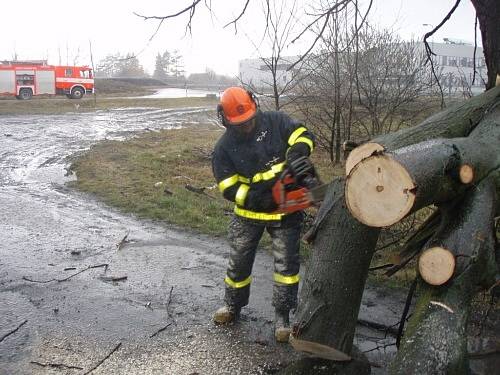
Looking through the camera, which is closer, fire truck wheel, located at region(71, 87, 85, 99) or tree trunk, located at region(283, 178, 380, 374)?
tree trunk, located at region(283, 178, 380, 374)

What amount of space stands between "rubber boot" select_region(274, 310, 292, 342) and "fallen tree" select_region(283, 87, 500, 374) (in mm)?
634

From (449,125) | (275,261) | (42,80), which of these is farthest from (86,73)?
(449,125)

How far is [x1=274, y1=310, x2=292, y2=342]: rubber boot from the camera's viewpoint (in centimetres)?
395

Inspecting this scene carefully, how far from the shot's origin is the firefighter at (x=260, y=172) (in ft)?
12.7

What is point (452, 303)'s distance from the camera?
2.50m

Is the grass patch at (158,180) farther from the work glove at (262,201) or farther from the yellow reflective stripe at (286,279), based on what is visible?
the work glove at (262,201)

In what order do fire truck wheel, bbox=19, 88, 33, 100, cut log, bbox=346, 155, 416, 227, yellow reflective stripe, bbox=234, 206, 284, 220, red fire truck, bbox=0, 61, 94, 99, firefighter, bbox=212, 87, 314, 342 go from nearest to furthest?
cut log, bbox=346, 155, 416, 227
firefighter, bbox=212, 87, 314, 342
yellow reflective stripe, bbox=234, 206, 284, 220
red fire truck, bbox=0, 61, 94, 99
fire truck wheel, bbox=19, 88, 33, 100

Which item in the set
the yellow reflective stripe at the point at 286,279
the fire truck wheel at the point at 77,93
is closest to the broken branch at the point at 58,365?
the yellow reflective stripe at the point at 286,279

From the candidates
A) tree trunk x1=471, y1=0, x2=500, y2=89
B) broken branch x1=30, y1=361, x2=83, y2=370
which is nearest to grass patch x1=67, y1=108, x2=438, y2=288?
tree trunk x1=471, y1=0, x2=500, y2=89

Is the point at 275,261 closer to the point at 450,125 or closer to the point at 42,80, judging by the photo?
the point at 450,125

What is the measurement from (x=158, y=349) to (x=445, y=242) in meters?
2.35

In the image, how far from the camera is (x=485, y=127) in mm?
3252

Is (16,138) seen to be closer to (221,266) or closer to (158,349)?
(221,266)

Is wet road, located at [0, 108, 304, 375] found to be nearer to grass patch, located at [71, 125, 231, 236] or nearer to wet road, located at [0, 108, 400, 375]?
wet road, located at [0, 108, 400, 375]
